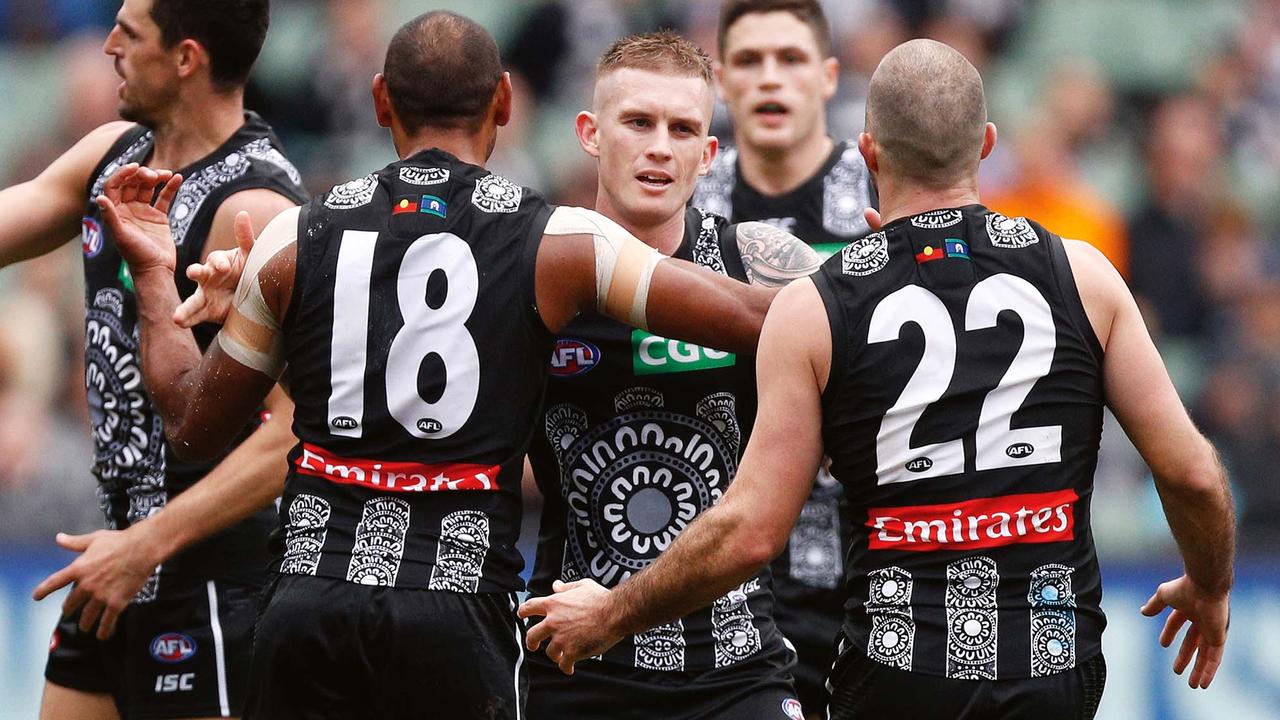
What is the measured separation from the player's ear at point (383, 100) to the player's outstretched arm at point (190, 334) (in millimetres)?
395

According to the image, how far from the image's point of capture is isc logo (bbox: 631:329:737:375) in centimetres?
490

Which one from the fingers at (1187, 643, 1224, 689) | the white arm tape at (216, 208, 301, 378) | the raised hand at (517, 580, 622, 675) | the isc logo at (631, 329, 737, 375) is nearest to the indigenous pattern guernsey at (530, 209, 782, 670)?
the isc logo at (631, 329, 737, 375)

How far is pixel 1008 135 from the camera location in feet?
38.0

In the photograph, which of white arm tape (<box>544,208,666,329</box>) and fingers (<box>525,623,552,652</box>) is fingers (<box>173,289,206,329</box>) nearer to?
white arm tape (<box>544,208,666,329</box>)

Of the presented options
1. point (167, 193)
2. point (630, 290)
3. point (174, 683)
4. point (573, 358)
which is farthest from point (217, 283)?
point (174, 683)

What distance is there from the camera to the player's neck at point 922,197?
14.4ft

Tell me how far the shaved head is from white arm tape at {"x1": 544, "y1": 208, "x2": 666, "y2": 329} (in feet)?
2.34

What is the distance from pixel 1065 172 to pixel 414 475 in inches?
297

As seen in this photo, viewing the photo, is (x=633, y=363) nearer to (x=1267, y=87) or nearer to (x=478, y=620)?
(x=478, y=620)

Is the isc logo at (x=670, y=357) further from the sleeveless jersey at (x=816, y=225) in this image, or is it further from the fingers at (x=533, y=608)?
the sleeveless jersey at (x=816, y=225)

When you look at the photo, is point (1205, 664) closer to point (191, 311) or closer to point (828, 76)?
point (191, 311)

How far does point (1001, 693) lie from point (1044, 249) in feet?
3.68

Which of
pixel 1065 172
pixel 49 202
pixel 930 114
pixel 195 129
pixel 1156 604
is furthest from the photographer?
pixel 1065 172

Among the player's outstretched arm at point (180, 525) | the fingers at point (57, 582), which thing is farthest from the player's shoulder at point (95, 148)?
the fingers at point (57, 582)
